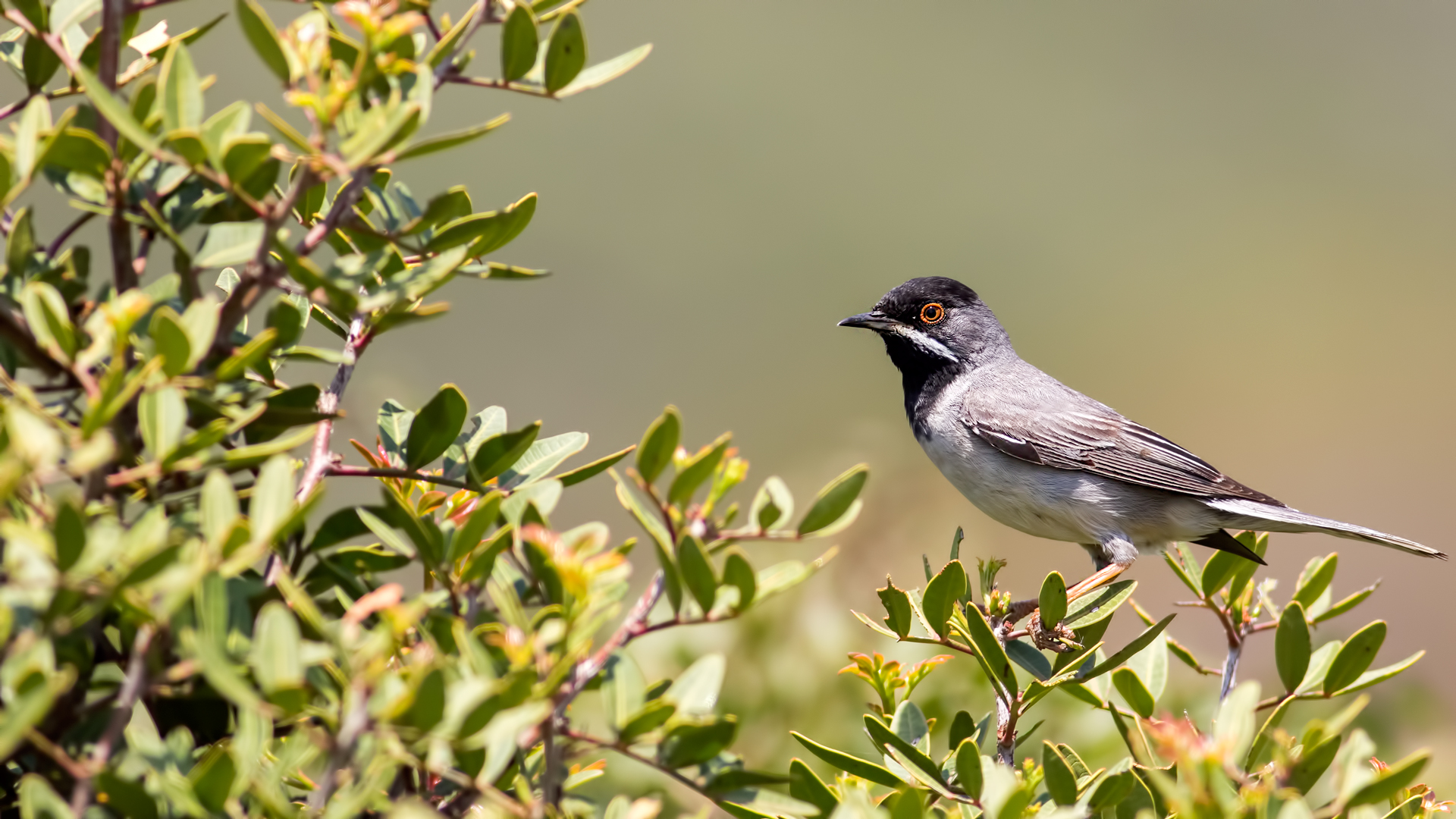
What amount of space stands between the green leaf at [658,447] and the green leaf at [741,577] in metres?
0.17

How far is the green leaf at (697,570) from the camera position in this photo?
5.37 feet

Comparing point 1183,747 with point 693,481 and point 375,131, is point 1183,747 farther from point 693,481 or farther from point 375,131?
point 375,131

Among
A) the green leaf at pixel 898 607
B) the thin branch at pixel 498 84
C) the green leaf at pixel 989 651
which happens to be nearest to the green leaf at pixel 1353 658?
the green leaf at pixel 989 651

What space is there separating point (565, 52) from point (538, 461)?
0.77 meters

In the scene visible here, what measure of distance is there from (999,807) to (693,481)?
2.30ft

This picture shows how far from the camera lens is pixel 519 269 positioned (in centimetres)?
207

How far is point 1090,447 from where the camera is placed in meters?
5.90

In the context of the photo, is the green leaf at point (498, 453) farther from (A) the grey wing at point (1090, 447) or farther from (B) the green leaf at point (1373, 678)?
(A) the grey wing at point (1090, 447)

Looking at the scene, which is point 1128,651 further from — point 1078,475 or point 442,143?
point 1078,475

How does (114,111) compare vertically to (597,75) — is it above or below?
below

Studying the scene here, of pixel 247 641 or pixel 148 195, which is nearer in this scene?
pixel 247 641

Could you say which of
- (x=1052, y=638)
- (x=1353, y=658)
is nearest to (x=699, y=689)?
(x=1353, y=658)

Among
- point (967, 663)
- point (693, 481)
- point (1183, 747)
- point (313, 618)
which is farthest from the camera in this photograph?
point (967, 663)

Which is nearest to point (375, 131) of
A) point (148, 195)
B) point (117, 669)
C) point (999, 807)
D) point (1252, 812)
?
point (148, 195)
